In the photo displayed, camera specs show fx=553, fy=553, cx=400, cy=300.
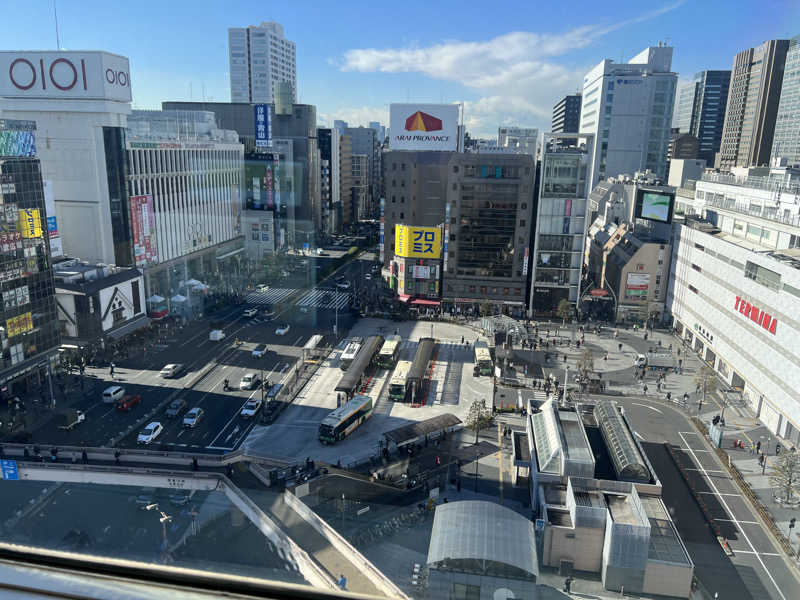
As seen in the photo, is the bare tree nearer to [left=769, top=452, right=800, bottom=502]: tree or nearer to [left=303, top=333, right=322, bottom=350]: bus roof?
[left=769, top=452, right=800, bottom=502]: tree

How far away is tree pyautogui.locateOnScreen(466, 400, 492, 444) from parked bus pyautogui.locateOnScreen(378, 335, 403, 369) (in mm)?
6679

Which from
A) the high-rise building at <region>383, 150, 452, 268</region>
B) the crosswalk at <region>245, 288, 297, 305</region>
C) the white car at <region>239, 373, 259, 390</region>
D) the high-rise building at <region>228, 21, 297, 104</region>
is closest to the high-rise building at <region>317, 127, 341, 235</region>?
the high-rise building at <region>228, 21, 297, 104</region>

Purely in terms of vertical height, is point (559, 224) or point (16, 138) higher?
point (16, 138)

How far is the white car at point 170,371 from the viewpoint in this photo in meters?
23.2

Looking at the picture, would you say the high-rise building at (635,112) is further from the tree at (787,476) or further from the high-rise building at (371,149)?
the tree at (787,476)

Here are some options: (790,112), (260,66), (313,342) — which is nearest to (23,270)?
(313,342)

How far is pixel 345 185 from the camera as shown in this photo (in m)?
66.5

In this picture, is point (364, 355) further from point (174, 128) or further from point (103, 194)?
point (174, 128)

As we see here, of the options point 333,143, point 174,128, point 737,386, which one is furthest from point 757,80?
point 174,128

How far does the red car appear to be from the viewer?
19.9 meters

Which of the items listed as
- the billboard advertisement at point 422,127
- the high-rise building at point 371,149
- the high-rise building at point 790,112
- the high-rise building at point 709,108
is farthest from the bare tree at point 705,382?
the high-rise building at point 709,108

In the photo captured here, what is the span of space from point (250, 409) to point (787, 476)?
16.8 metres

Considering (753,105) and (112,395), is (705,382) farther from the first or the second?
(753,105)

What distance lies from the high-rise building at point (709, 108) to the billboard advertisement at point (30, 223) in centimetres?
8531
